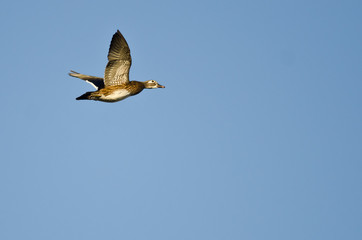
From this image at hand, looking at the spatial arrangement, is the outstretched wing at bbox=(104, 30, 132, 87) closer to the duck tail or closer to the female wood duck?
the female wood duck

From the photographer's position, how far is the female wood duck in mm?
18969

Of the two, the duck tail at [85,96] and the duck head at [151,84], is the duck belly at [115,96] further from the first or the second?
the duck head at [151,84]

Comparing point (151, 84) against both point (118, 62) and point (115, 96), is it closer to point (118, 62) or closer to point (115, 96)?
point (115, 96)

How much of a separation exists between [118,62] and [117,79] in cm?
84

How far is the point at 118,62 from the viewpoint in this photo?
1927 centimetres

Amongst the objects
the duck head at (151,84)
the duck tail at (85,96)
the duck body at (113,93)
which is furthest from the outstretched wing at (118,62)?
the duck head at (151,84)

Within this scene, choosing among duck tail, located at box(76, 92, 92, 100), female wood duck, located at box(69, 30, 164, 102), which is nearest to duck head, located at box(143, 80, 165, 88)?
female wood duck, located at box(69, 30, 164, 102)

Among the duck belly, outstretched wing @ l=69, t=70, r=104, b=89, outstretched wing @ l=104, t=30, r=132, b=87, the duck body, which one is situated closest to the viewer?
outstretched wing @ l=104, t=30, r=132, b=87

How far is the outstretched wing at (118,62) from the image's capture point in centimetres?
1890

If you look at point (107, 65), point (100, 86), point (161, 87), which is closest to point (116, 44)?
point (107, 65)

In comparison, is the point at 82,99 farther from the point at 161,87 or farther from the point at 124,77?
the point at 161,87

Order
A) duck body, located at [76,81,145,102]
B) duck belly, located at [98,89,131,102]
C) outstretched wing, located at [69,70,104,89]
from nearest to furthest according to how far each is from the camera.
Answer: duck body, located at [76,81,145,102] < duck belly, located at [98,89,131,102] < outstretched wing, located at [69,70,104,89]

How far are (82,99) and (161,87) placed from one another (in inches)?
175

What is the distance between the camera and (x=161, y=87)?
73.5ft
